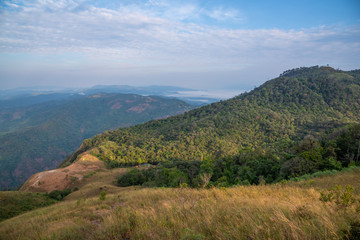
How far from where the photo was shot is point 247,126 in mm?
51156

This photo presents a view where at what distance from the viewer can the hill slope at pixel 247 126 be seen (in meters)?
42.9

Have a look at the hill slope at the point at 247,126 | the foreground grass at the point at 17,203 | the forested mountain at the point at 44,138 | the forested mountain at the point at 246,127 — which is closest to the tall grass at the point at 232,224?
the foreground grass at the point at 17,203

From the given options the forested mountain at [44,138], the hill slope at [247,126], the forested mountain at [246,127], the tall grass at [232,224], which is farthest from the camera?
the forested mountain at [44,138]

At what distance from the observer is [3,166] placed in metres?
93.0

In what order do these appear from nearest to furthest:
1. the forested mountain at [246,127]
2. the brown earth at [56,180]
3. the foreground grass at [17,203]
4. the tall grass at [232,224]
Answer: the tall grass at [232,224]
the foreground grass at [17,203]
the brown earth at [56,180]
the forested mountain at [246,127]

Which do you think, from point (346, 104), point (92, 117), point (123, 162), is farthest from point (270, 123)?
point (92, 117)

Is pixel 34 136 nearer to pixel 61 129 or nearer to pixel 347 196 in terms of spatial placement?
pixel 61 129

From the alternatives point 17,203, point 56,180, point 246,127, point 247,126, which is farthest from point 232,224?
point 247,126

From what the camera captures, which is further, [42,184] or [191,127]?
[191,127]

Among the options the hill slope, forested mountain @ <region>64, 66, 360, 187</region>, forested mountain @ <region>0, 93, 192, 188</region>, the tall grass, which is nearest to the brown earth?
forested mountain @ <region>64, 66, 360, 187</region>

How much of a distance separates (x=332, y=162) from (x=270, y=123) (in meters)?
43.3

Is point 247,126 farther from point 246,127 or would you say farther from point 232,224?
point 232,224

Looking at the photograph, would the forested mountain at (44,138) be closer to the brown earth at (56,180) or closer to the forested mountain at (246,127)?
the forested mountain at (246,127)

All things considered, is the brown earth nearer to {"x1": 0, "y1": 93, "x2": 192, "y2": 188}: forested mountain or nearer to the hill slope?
the hill slope
